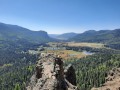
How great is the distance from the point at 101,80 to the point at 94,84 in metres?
6.20

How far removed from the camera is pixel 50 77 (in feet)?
110

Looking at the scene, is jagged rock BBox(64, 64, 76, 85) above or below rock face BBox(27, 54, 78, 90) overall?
below

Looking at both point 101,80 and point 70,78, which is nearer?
point 70,78

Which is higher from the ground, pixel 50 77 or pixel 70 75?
pixel 50 77

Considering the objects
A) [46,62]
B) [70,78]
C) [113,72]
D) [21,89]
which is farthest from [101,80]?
[46,62]

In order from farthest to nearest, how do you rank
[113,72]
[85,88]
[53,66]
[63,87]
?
[85,88], [113,72], [53,66], [63,87]

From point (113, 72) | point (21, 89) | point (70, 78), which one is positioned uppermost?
point (70, 78)

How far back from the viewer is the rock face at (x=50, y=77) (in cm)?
3139

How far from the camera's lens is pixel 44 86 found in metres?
30.9

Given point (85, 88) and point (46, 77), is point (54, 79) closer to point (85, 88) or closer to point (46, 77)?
point (46, 77)

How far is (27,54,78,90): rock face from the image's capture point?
3139 centimetres

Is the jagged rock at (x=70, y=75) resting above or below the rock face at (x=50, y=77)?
below

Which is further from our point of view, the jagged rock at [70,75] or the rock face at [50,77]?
the jagged rock at [70,75]

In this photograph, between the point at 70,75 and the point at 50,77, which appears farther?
the point at 70,75
